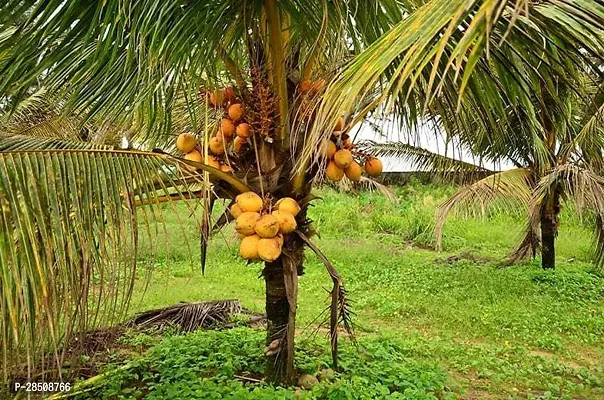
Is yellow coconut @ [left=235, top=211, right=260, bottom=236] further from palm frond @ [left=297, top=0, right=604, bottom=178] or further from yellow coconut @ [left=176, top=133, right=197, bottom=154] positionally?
palm frond @ [left=297, top=0, right=604, bottom=178]

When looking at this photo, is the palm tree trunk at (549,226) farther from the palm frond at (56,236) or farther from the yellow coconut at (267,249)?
the palm frond at (56,236)

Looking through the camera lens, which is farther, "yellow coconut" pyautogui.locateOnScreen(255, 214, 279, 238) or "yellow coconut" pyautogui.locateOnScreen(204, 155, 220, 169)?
"yellow coconut" pyautogui.locateOnScreen(204, 155, 220, 169)

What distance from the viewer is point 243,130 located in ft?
9.42

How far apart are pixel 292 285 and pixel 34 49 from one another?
1.50m

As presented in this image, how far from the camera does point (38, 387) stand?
3137 mm

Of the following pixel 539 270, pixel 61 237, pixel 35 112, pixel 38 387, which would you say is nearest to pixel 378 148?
pixel 539 270

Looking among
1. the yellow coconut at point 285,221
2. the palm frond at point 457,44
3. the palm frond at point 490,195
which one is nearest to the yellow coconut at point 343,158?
the yellow coconut at point 285,221

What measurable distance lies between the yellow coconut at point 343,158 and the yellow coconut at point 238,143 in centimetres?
45

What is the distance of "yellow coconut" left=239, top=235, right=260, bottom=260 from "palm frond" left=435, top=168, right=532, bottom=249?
13.8 ft

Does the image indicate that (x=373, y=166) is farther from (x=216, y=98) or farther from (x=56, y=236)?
(x=56, y=236)

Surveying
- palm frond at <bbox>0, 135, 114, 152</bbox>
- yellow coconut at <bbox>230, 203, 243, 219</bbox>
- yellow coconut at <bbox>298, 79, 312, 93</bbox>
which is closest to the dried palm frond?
yellow coconut at <bbox>230, 203, 243, 219</bbox>

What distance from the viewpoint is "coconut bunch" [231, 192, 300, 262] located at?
2.55 m

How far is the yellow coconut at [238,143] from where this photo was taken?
295 centimetres

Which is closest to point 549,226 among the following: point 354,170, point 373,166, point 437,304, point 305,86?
point 437,304
